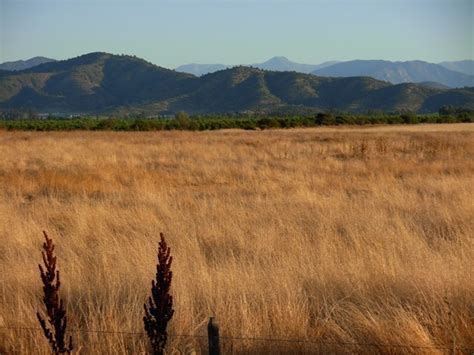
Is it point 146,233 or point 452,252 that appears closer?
point 452,252

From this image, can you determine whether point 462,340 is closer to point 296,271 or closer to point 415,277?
point 415,277

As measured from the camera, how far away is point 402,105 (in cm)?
14275

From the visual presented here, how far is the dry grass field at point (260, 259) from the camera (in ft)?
16.6

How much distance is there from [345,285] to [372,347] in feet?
4.34

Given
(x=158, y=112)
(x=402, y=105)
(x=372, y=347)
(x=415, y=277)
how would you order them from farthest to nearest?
1. (x=158, y=112)
2. (x=402, y=105)
3. (x=415, y=277)
4. (x=372, y=347)

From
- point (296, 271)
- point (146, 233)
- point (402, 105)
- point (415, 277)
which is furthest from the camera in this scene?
point (402, 105)

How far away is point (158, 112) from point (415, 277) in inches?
6464

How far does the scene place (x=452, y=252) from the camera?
23.7ft

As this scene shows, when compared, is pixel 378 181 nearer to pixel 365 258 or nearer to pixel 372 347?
pixel 365 258

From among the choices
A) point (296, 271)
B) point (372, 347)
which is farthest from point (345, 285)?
point (372, 347)

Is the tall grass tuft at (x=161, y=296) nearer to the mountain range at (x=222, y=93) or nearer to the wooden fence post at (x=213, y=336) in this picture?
the wooden fence post at (x=213, y=336)

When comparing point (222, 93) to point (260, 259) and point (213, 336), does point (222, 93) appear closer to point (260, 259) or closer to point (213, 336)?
point (260, 259)

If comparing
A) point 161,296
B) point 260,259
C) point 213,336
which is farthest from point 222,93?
point 161,296

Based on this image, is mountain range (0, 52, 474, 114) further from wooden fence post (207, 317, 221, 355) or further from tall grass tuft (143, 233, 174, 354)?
tall grass tuft (143, 233, 174, 354)
